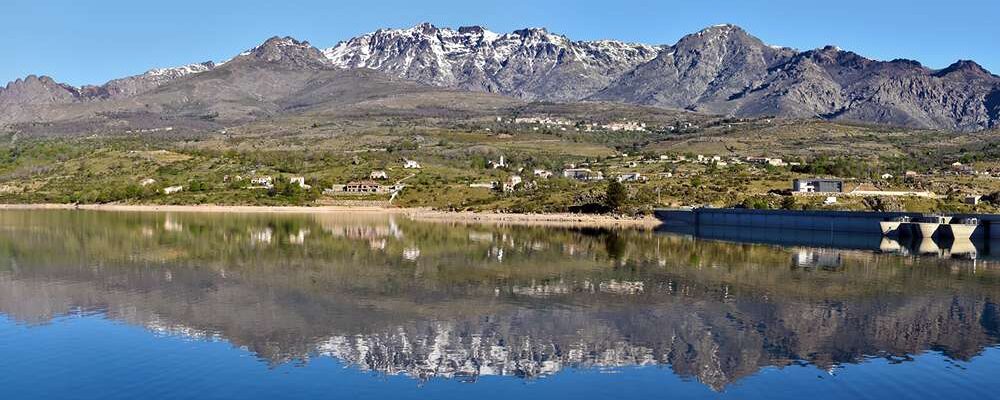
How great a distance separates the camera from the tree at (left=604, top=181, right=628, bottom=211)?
372ft

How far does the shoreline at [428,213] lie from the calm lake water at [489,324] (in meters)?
41.2

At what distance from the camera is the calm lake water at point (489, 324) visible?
26.5m

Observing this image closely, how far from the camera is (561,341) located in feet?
106

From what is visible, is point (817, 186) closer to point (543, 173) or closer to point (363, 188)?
point (543, 173)

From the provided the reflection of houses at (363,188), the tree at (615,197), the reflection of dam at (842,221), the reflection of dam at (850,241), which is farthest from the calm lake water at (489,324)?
the reflection of houses at (363,188)

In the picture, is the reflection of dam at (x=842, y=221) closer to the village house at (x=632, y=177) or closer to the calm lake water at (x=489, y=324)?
the calm lake water at (x=489, y=324)

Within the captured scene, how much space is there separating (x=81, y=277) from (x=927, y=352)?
4192 cm

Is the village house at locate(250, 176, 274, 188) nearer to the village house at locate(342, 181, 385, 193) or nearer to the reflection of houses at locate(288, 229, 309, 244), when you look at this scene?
the village house at locate(342, 181, 385, 193)

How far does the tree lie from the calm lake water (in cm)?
4670

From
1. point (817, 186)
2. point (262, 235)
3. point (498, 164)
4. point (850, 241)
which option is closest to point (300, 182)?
point (498, 164)

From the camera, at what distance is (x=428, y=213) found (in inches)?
4759

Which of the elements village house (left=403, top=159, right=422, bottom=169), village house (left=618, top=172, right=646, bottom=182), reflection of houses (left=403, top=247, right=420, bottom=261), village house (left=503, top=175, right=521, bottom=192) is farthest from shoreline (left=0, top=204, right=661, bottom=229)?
reflection of houses (left=403, top=247, right=420, bottom=261)

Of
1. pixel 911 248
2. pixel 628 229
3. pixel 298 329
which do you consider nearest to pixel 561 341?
pixel 298 329

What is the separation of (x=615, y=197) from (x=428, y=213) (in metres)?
25.4
